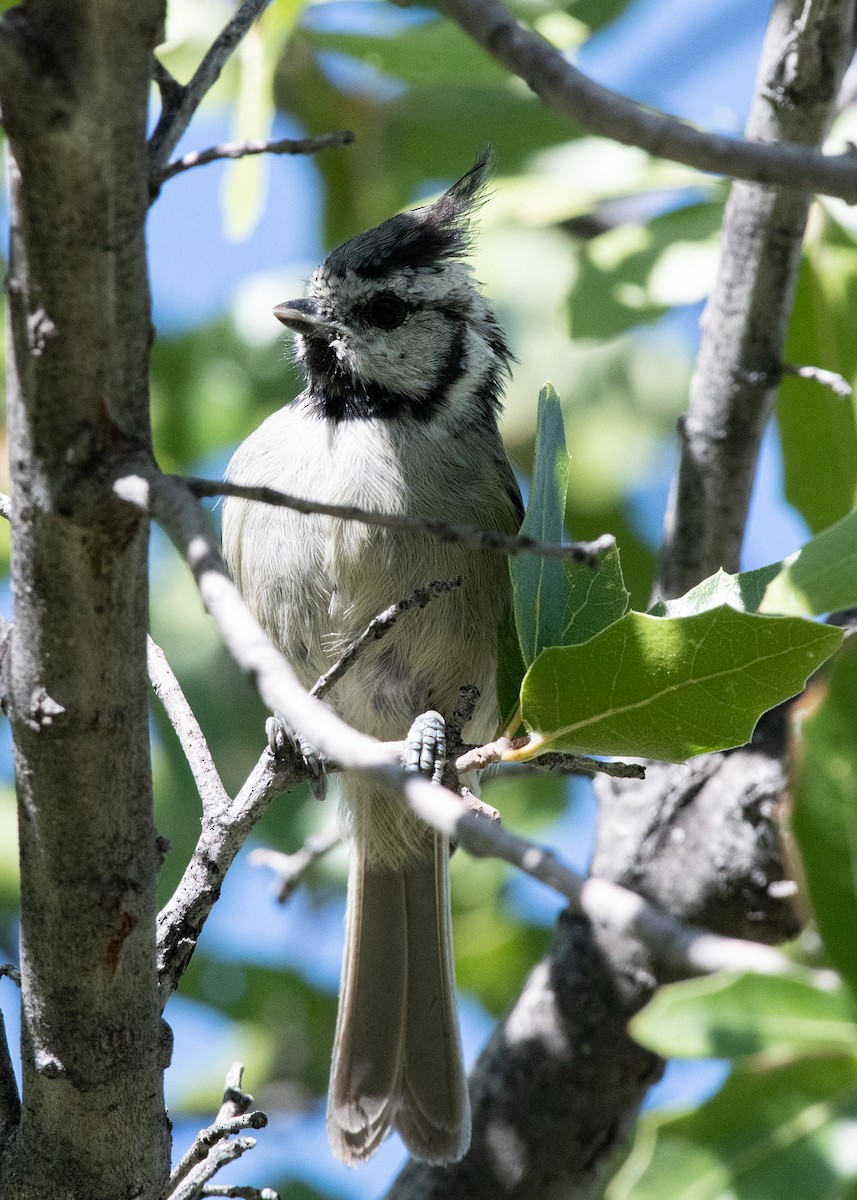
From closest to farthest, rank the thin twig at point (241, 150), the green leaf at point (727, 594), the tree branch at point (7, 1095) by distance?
1. the thin twig at point (241, 150)
2. the green leaf at point (727, 594)
3. the tree branch at point (7, 1095)

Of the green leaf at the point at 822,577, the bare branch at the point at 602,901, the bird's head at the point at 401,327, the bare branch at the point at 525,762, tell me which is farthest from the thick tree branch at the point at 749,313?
the bare branch at the point at 602,901

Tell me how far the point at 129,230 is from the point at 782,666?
109cm

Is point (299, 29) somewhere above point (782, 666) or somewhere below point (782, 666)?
above

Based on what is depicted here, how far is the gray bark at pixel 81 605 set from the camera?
1496mm

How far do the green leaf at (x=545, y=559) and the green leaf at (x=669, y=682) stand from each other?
17cm

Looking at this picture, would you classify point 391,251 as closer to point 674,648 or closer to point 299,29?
point 299,29

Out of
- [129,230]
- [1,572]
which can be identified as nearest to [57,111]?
[129,230]

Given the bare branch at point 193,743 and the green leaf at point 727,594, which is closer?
the green leaf at point 727,594

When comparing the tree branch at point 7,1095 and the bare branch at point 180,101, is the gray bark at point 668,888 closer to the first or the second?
the tree branch at point 7,1095

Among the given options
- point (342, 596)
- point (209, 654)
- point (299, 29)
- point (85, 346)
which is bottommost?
point (85, 346)

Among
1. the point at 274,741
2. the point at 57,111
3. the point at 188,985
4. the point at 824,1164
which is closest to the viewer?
the point at 57,111

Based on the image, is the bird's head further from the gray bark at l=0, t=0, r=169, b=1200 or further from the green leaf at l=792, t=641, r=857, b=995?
the green leaf at l=792, t=641, r=857, b=995

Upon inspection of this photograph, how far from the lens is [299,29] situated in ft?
13.0

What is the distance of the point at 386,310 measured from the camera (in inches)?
154
